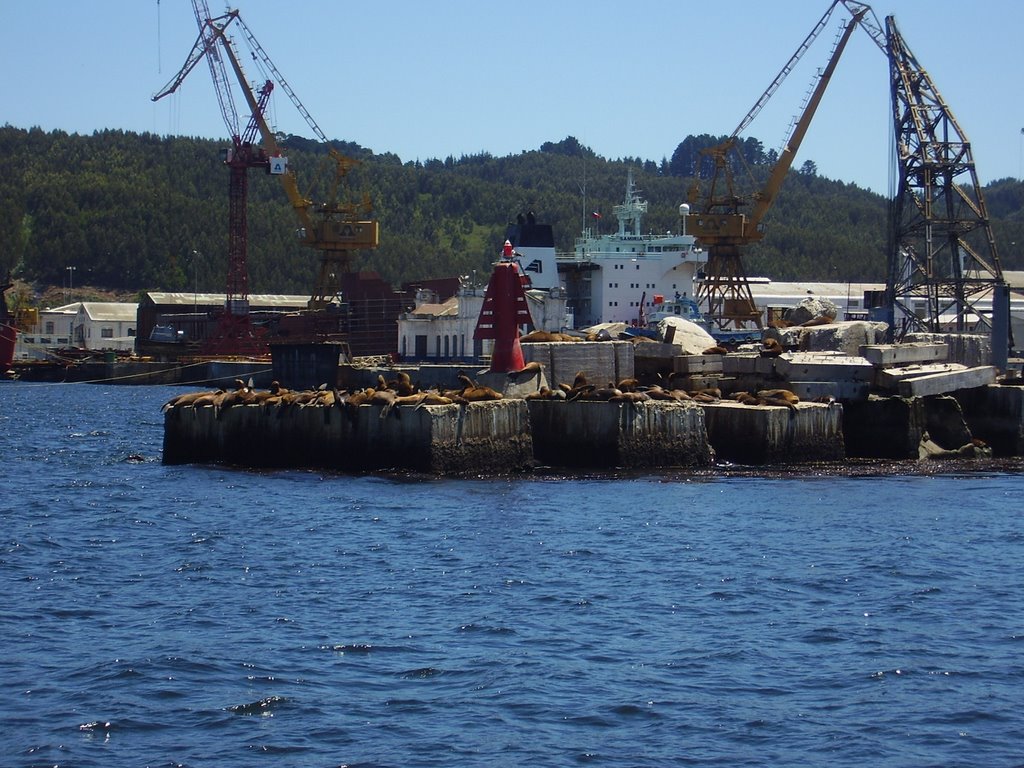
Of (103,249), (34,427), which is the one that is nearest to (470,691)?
(34,427)

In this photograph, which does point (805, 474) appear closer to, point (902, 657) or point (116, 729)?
point (902, 657)

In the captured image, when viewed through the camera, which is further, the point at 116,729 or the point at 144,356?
the point at 144,356

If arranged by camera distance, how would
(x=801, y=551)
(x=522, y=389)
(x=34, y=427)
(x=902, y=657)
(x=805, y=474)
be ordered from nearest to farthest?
(x=902, y=657), (x=801, y=551), (x=805, y=474), (x=522, y=389), (x=34, y=427)

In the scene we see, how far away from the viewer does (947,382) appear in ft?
124

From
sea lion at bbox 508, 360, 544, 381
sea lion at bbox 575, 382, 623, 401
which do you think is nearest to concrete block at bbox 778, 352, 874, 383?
sea lion at bbox 575, 382, 623, 401

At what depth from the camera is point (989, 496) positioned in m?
30.5

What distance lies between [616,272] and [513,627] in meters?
57.0

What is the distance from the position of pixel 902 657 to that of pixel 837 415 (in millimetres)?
19289

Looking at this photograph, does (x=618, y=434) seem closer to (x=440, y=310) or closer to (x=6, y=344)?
(x=440, y=310)

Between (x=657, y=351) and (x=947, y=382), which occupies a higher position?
(x=657, y=351)

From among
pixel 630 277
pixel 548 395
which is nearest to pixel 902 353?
pixel 548 395

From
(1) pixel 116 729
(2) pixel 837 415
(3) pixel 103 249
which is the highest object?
(3) pixel 103 249

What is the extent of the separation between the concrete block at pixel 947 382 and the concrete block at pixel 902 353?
88 cm

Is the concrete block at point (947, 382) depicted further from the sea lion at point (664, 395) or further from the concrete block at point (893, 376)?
the sea lion at point (664, 395)
